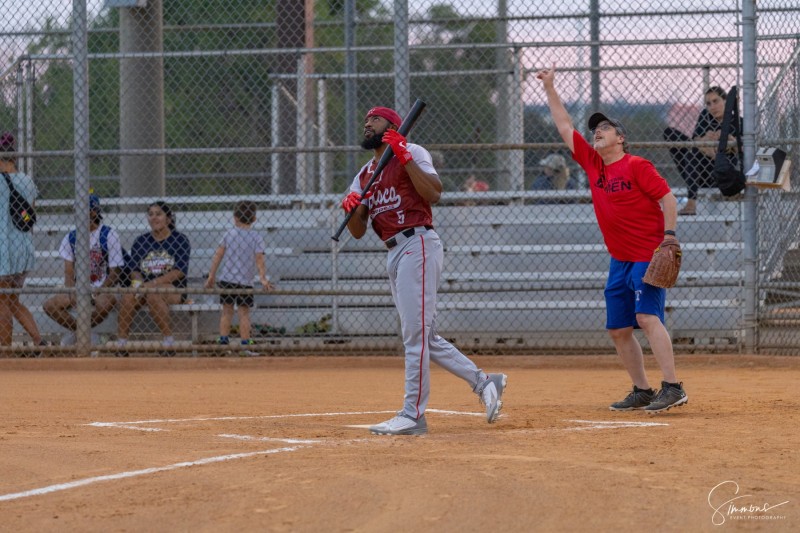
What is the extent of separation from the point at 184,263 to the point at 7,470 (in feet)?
23.1

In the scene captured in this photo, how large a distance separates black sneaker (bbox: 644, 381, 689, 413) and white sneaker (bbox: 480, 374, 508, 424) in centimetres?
111

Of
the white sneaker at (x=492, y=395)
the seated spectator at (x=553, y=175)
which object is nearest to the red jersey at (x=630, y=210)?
the white sneaker at (x=492, y=395)

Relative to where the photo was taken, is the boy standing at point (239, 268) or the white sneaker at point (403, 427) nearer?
the white sneaker at point (403, 427)

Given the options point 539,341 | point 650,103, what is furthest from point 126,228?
point 650,103

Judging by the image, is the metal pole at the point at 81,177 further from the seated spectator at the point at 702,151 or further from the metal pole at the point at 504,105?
the seated spectator at the point at 702,151

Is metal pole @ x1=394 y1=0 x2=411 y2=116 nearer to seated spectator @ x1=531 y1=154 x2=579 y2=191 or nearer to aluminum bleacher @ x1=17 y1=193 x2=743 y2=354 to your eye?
aluminum bleacher @ x1=17 y1=193 x2=743 y2=354

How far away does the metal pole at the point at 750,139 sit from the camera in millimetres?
10727

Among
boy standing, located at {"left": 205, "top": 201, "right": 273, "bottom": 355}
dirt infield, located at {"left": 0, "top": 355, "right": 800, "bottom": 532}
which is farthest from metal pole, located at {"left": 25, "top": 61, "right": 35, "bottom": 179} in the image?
dirt infield, located at {"left": 0, "top": 355, "right": 800, "bottom": 532}

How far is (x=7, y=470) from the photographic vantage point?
5203 millimetres

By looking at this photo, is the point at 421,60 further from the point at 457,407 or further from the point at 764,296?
the point at 457,407

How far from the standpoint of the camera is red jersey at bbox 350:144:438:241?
6.39 meters

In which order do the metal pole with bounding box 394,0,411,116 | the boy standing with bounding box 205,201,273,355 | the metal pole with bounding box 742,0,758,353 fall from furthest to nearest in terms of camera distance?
the boy standing with bounding box 205,201,273,355 → the metal pole with bounding box 394,0,411,116 → the metal pole with bounding box 742,0,758,353

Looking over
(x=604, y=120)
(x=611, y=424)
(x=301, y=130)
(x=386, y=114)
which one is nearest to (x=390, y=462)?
(x=611, y=424)

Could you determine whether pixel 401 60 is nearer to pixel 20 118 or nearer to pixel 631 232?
pixel 631 232
